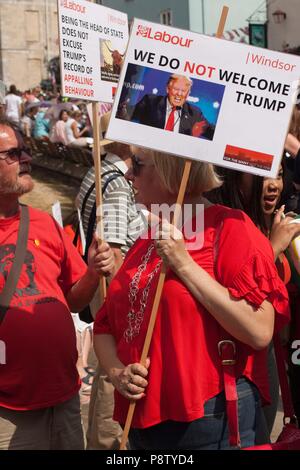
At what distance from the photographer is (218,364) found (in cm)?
254

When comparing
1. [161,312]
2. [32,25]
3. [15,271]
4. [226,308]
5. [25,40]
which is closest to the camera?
[226,308]

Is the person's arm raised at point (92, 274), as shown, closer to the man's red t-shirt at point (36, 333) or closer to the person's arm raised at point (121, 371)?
the man's red t-shirt at point (36, 333)

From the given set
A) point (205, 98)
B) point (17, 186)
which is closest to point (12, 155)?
point (17, 186)

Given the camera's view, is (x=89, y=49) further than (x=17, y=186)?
Yes

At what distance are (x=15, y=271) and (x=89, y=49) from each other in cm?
110

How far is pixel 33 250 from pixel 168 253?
0.95m

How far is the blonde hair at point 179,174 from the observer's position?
8.77 feet

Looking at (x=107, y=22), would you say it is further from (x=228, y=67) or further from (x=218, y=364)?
(x=218, y=364)

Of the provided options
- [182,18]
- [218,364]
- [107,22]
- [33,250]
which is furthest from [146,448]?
[182,18]

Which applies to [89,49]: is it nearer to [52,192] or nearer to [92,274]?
[92,274]

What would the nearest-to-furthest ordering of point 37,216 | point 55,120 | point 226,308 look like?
point 226,308 → point 37,216 → point 55,120

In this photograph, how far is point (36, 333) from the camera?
315 centimetres

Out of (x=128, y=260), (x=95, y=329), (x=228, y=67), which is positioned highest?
(x=228, y=67)

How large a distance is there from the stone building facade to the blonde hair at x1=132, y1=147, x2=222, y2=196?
5962 centimetres
